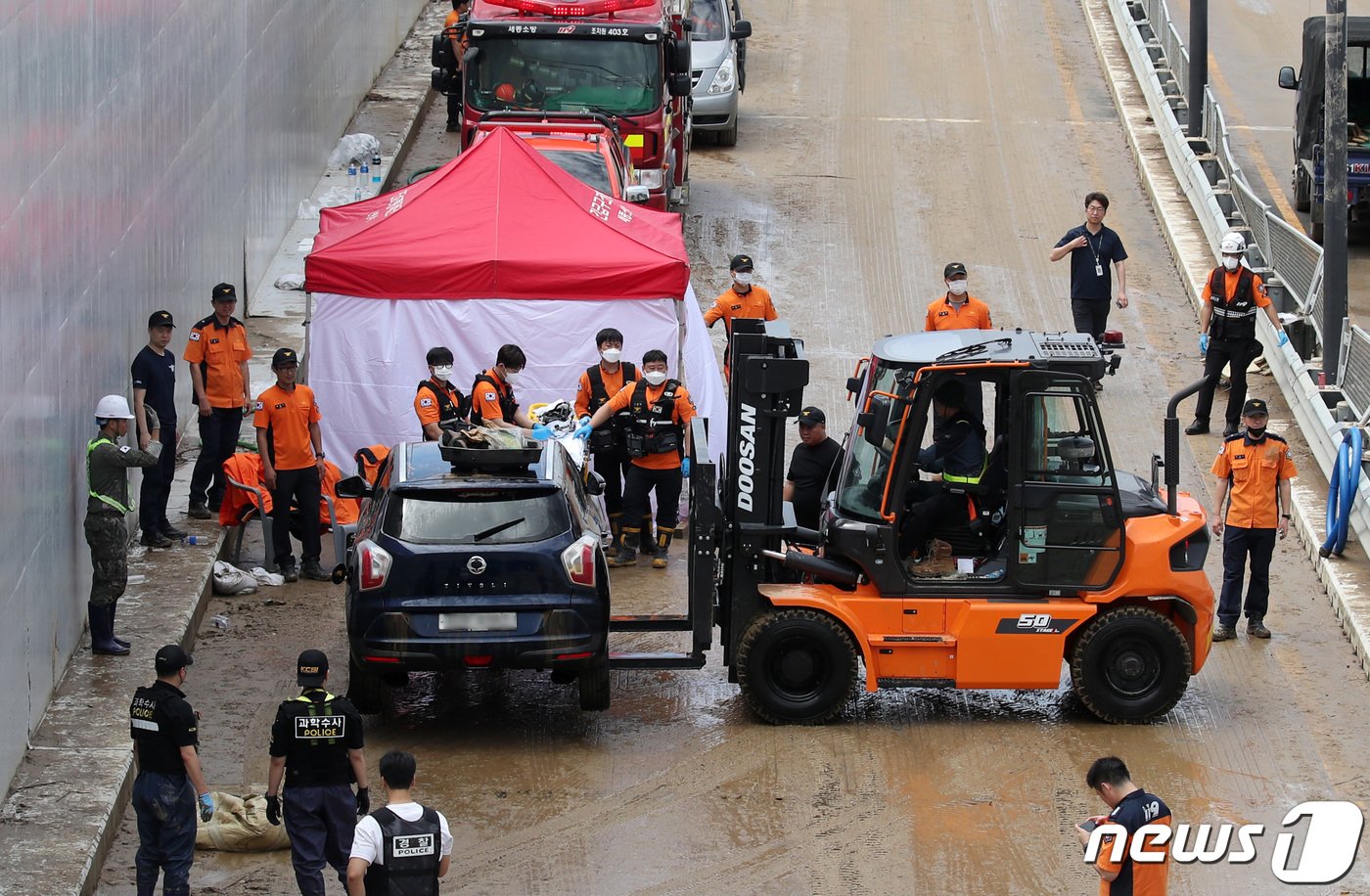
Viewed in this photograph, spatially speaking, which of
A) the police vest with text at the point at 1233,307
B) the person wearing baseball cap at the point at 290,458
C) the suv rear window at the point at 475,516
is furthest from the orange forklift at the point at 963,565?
the police vest with text at the point at 1233,307

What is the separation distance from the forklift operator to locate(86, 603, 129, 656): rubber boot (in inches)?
Result: 192

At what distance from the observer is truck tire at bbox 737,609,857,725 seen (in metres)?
11.3

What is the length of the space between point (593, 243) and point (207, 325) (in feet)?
10.1

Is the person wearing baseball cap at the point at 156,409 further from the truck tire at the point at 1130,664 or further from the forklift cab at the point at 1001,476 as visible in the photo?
the truck tire at the point at 1130,664

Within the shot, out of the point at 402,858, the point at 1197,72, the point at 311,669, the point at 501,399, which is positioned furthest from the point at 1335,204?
the point at 402,858

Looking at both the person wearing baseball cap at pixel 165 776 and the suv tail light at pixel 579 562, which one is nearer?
the person wearing baseball cap at pixel 165 776

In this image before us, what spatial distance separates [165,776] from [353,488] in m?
3.82

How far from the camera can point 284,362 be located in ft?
44.9

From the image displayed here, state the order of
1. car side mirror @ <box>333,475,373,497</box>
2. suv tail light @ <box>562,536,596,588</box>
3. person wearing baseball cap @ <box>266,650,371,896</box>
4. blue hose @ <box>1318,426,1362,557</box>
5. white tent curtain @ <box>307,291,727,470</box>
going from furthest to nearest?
1. white tent curtain @ <box>307,291,727,470</box>
2. blue hose @ <box>1318,426,1362,557</box>
3. car side mirror @ <box>333,475,373,497</box>
4. suv tail light @ <box>562,536,596,588</box>
5. person wearing baseball cap @ <box>266,650,371,896</box>

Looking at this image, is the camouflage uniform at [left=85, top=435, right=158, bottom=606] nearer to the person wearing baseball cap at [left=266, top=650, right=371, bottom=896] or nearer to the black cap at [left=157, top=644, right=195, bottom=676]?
the black cap at [left=157, top=644, right=195, bottom=676]

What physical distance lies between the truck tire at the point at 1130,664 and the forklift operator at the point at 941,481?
965 millimetres

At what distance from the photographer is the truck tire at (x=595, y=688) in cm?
1116

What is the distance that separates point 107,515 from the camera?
1156cm

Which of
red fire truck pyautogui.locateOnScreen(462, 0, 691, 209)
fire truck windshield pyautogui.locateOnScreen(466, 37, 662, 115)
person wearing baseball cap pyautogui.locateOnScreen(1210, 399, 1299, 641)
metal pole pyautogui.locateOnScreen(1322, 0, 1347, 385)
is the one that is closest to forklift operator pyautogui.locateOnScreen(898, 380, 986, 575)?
person wearing baseball cap pyautogui.locateOnScreen(1210, 399, 1299, 641)
